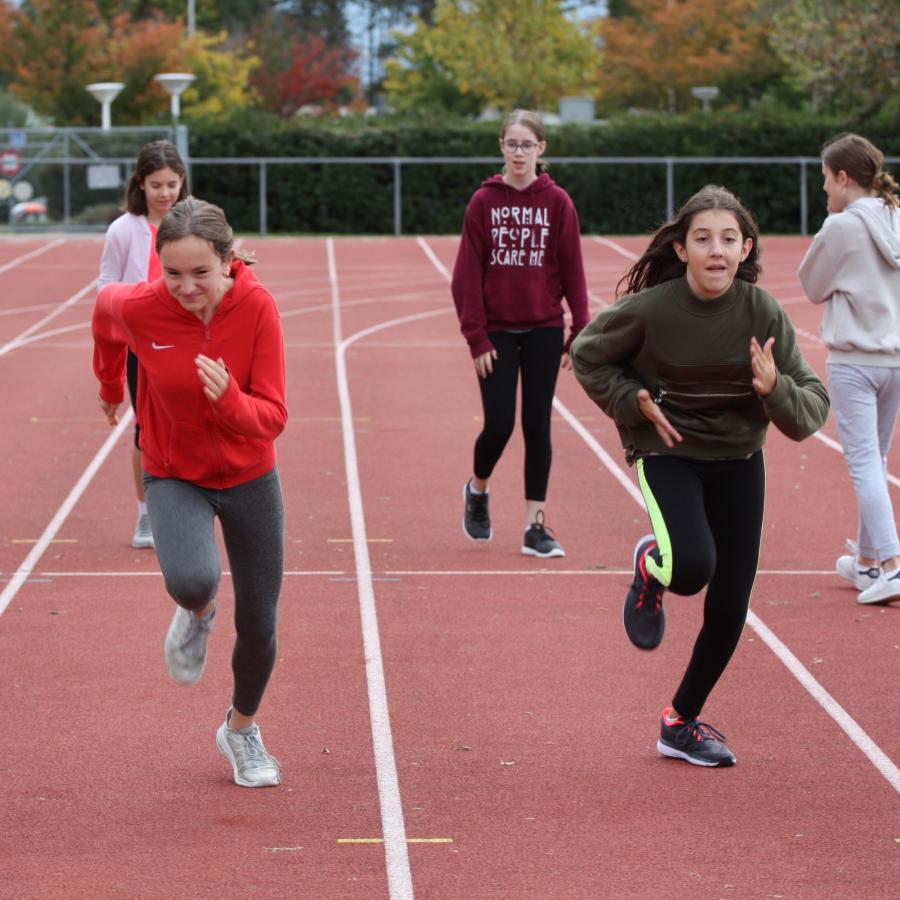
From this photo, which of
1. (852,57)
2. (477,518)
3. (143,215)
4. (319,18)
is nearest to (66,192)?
(852,57)

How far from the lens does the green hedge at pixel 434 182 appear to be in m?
37.2

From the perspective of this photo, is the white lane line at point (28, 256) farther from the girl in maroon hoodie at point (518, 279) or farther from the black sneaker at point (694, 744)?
the black sneaker at point (694, 744)

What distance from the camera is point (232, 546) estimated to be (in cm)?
509

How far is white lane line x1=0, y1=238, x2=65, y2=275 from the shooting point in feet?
92.6

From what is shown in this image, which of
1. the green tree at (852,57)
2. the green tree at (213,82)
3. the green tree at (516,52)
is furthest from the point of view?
the green tree at (213,82)

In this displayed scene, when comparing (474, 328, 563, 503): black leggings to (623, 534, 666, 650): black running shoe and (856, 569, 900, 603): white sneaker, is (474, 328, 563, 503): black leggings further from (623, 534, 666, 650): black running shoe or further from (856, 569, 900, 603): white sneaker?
Result: (623, 534, 666, 650): black running shoe

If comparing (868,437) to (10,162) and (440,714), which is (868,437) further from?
(10,162)

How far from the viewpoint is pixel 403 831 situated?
4.98m

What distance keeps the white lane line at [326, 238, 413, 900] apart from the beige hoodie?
243cm

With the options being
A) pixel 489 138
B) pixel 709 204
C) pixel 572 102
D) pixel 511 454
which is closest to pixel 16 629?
pixel 709 204

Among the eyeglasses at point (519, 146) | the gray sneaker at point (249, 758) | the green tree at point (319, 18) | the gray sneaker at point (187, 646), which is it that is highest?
the green tree at point (319, 18)

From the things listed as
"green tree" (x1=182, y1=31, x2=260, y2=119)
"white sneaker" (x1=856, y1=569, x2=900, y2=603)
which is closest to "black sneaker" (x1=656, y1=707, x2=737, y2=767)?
"white sneaker" (x1=856, y1=569, x2=900, y2=603)

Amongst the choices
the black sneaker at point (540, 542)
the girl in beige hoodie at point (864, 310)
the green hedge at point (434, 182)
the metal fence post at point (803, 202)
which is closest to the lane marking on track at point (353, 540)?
the black sneaker at point (540, 542)

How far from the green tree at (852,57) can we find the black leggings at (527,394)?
108 feet
